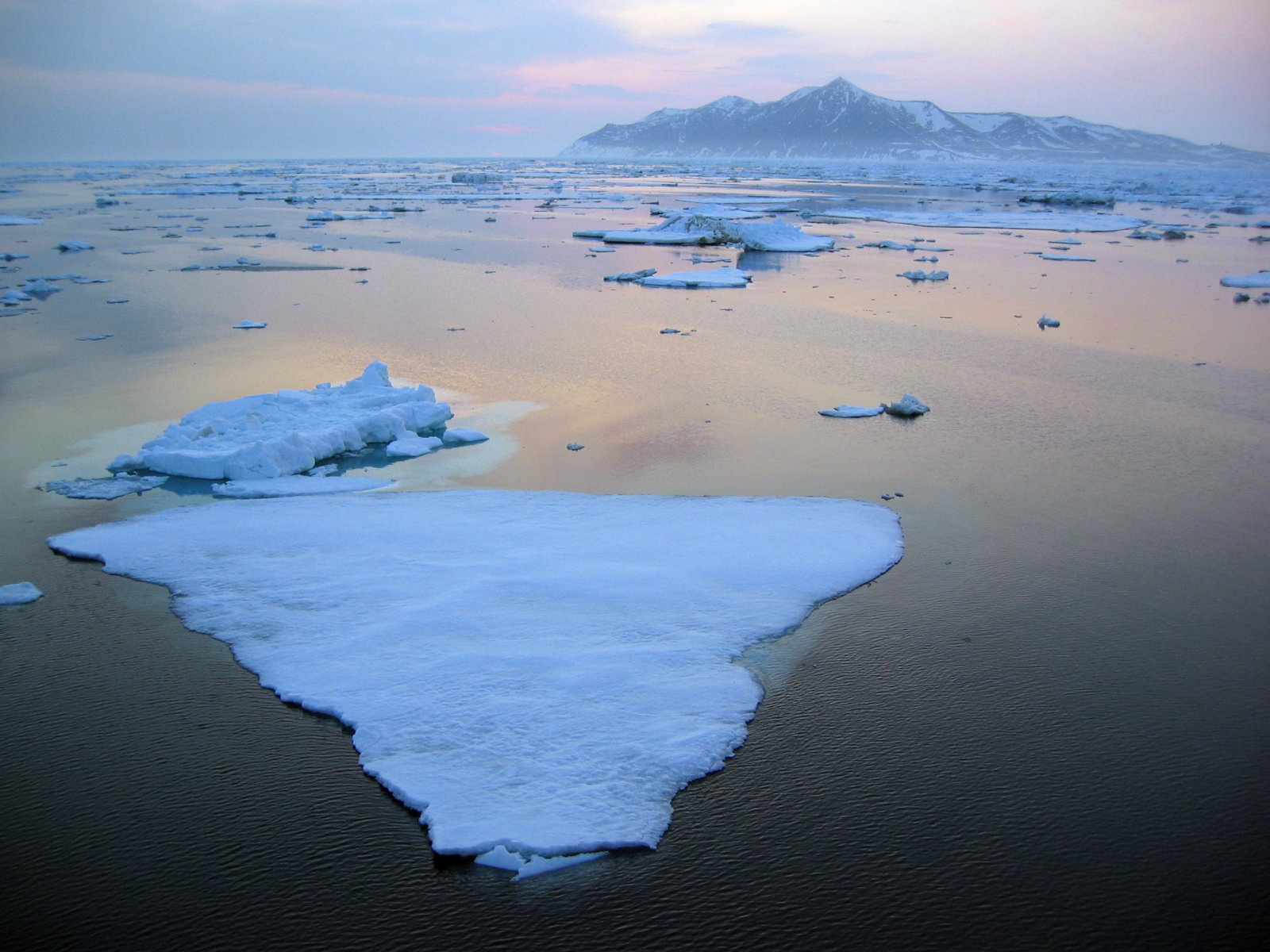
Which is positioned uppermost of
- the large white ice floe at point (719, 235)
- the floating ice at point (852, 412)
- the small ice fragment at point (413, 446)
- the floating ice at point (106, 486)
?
the large white ice floe at point (719, 235)

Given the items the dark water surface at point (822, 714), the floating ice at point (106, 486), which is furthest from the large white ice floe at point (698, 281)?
the floating ice at point (106, 486)

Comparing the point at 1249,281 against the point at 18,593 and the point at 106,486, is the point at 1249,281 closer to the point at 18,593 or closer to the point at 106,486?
the point at 106,486

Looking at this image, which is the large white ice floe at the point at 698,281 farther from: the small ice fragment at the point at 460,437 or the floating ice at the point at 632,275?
the small ice fragment at the point at 460,437

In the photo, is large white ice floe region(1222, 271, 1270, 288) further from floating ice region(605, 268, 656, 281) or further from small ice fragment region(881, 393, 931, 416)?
small ice fragment region(881, 393, 931, 416)

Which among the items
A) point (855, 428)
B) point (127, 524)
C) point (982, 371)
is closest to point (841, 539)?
point (855, 428)

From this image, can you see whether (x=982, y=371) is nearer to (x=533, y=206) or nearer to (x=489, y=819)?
(x=489, y=819)

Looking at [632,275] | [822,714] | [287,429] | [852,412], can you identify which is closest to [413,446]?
[287,429]
